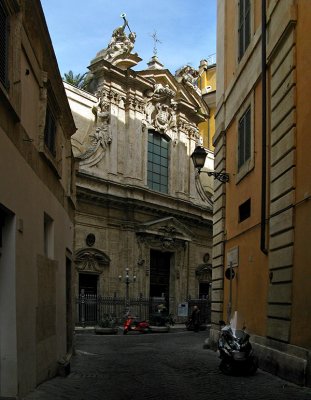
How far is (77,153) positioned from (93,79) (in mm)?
5148

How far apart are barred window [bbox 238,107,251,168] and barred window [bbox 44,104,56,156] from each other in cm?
522

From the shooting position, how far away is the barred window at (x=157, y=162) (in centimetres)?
3694

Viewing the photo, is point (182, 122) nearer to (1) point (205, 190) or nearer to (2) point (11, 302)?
(1) point (205, 190)

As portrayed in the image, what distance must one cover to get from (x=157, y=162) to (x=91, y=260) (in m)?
8.76

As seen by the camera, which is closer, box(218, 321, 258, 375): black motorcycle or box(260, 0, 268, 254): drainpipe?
box(218, 321, 258, 375): black motorcycle

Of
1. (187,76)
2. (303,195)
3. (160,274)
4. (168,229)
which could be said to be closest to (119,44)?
(187,76)

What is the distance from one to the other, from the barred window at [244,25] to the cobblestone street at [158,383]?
8151 millimetres

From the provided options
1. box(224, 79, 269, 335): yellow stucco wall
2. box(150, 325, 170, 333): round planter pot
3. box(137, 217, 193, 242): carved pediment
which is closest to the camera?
box(224, 79, 269, 335): yellow stucco wall

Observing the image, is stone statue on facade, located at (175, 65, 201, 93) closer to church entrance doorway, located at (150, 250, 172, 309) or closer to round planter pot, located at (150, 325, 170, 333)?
church entrance doorway, located at (150, 250, 172, 309)

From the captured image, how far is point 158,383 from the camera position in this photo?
1045 cm

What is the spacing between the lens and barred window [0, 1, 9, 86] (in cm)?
716

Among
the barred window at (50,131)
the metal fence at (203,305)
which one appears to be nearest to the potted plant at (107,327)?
the metal fence at (203,305)

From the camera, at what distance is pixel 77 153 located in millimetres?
33469

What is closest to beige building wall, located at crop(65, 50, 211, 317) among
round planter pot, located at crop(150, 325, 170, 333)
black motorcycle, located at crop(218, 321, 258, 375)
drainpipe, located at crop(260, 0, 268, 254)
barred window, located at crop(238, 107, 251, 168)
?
round planter pot, located at crop(150, 325, 170, 333)
